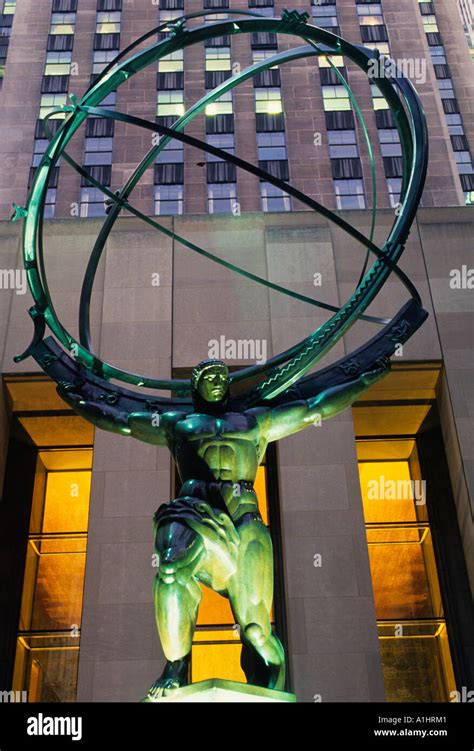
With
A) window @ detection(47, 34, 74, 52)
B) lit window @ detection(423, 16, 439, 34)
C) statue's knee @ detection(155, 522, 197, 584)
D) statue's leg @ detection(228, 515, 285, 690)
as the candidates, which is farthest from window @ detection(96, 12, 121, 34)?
statue's knee @ detection(155, 522, 197, 584)

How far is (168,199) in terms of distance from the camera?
3322 centimetres

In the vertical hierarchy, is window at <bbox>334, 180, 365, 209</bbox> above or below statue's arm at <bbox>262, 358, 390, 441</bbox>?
above

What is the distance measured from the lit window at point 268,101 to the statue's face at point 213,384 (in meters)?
29.5

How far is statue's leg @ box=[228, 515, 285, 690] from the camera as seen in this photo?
257 inches

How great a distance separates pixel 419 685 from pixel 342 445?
5740 mm

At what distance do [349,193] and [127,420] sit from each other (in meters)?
27.0

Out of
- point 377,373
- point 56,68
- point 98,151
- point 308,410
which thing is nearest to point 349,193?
point 98,151

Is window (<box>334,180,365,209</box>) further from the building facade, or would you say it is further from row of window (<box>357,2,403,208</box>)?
the building facade

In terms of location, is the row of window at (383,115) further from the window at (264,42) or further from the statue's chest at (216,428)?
the statue's chest at (216,428)

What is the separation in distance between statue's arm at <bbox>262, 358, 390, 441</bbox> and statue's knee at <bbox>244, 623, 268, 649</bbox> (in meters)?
1.80

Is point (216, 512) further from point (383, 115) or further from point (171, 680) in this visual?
point (383, 115)

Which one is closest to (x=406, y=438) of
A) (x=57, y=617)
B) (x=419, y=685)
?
(x=419, y=685)

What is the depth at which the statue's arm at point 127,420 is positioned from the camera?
7516mm

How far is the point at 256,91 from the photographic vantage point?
117 ft
